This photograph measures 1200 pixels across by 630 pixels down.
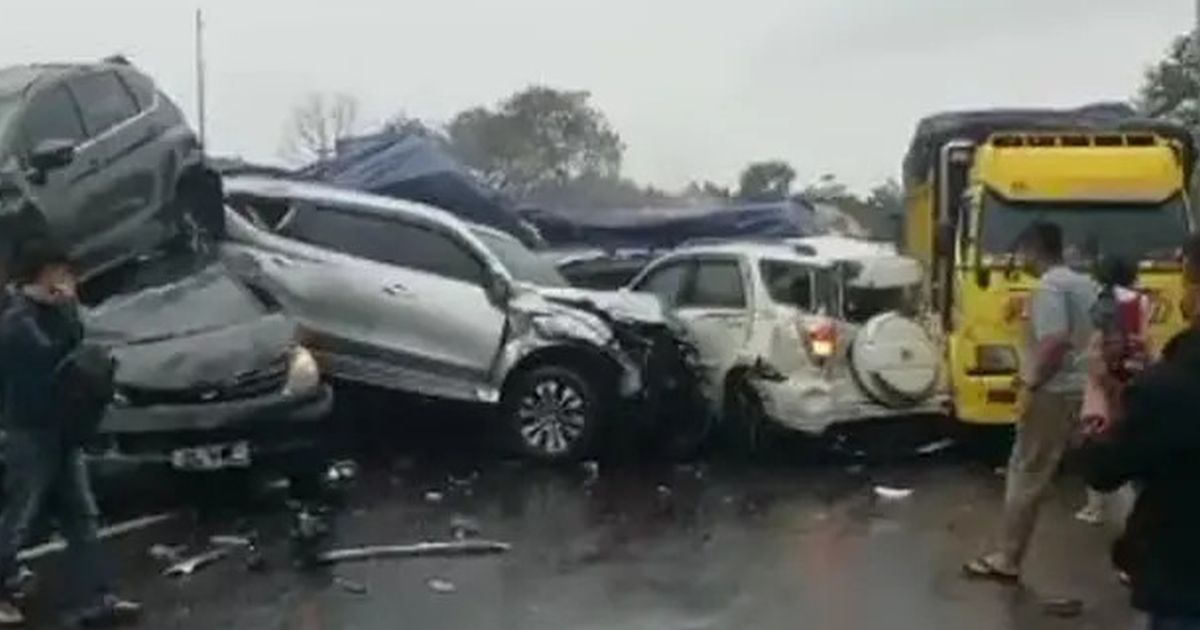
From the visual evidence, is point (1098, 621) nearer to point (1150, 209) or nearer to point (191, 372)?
point (191, 372)

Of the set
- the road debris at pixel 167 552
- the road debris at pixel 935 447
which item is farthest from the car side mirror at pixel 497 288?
the road debris at pixel 167 552

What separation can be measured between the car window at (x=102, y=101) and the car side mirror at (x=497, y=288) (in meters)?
2.76

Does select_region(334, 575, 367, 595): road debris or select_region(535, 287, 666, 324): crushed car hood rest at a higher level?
select_region(334, 575, 367, 595): road debris

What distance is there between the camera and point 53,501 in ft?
32.9

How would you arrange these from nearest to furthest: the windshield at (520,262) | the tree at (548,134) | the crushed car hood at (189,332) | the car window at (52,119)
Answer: the crushed car hood at (189,332) < the car window at (52,119) < the windshield at (520,262) < the tree at (548,134)

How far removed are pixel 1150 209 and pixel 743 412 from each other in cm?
334

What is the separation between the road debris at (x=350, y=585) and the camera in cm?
1092

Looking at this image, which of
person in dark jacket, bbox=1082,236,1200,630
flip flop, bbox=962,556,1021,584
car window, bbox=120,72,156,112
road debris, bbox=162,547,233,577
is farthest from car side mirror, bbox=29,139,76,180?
person in dark jacket, bbox=1082,236,1200,630

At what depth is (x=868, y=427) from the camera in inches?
650

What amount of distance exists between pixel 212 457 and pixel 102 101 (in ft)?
14.2

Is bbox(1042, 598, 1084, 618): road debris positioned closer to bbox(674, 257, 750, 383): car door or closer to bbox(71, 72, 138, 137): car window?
bbox(674, 257, 750, 383): car door

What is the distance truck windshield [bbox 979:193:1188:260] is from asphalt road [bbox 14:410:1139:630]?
1.76 m

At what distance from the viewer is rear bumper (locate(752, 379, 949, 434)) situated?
1617 centimetres

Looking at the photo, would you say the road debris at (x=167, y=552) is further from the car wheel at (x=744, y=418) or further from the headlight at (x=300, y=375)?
the car wheel at (x=744, y=418)
